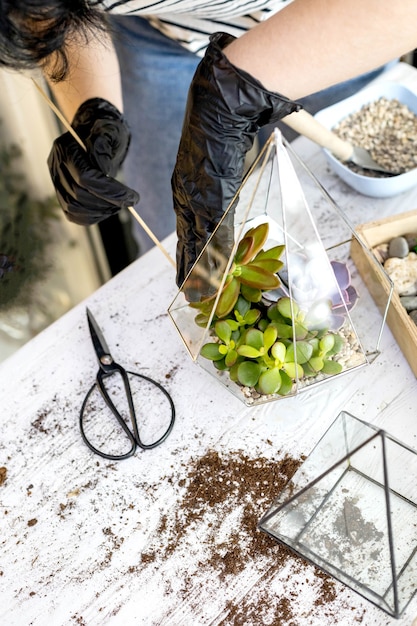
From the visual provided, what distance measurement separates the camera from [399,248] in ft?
2.74

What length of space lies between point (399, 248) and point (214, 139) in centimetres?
30

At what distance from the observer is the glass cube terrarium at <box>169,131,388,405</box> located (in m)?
0.67

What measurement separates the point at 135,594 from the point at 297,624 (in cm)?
17

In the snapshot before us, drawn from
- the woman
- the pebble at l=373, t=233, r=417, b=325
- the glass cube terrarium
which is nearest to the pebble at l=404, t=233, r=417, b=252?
the pebble at l=373, t=233, r=417, b=325

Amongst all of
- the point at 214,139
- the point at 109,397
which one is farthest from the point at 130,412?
the point at 214,139

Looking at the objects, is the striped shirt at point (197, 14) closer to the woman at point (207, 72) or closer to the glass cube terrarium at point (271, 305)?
the woman at point (207, 72)

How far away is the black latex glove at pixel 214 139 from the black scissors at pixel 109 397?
0.13 meters

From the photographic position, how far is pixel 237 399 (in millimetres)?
789

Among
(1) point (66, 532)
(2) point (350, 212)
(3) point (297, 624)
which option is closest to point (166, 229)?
(2) point (350, 212)


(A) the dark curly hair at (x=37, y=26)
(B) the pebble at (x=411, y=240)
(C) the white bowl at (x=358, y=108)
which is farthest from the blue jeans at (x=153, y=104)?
(B) the pebble at (x=411, y=240)

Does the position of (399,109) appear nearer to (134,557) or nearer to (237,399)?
(237,399)

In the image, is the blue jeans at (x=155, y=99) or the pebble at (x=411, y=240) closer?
the pebble at (x=411, y=240)

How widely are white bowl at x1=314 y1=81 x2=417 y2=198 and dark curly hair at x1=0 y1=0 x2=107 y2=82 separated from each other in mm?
432

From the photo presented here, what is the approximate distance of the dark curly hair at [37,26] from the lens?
0.55 m
